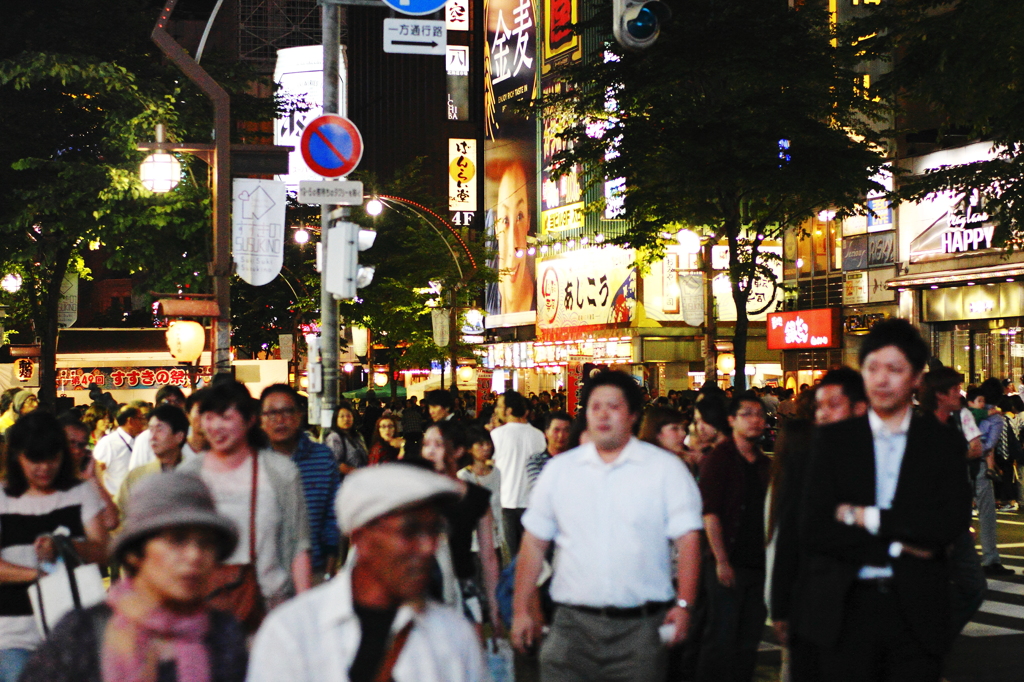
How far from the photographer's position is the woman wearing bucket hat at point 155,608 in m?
2.69

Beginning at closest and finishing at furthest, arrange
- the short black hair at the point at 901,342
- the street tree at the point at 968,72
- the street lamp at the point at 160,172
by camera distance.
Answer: the short black hair at the point at 901,342 → the street tree at the point at 968,72 → the street lamp at the point at 160,172

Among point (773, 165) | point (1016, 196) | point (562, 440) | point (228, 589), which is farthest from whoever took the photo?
point (773, 165)

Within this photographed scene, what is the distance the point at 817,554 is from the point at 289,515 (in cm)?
223

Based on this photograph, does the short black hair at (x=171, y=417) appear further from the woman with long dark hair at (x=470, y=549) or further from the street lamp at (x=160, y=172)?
the street lamp at (x=160, y=172)

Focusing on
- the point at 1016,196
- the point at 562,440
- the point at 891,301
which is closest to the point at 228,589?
the point at 562,440

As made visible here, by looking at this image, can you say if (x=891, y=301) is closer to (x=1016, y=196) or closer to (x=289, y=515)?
(x=1016, y=196)

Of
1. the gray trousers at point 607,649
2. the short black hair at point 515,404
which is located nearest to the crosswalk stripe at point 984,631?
the short black hair at point 515,404

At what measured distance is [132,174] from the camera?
22.0m

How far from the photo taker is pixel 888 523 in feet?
13.9

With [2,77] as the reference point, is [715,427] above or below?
below

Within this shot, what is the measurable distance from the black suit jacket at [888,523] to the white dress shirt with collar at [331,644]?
213 centimetres

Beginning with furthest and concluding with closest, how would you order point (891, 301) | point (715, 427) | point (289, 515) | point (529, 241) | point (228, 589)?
point (529, 241)
point (891, 301)
point (715, 427)
point (289, 515)
point (228, 589)

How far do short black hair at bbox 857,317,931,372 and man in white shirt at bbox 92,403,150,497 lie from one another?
7148 mm

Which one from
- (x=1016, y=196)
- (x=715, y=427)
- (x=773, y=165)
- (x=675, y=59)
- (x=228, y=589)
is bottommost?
(x=228, y=589)
